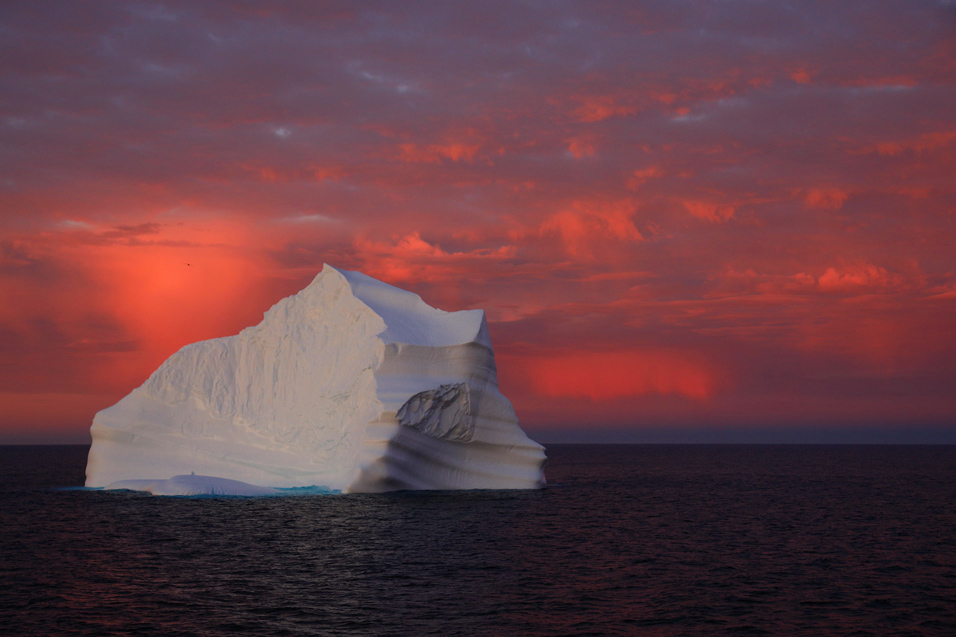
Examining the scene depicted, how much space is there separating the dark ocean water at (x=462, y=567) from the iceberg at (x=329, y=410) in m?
1.96

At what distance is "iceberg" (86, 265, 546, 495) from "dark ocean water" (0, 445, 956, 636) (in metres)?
1.96

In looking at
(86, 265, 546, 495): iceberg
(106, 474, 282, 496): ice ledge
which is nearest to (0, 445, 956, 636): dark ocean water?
(106, 474, 282, 496): ice ledge

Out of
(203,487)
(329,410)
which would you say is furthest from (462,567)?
(329,410)

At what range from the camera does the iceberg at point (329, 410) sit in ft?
119

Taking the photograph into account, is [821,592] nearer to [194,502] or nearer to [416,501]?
[416,501]

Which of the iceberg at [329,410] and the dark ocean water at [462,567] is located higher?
the iceberg at [329,410]

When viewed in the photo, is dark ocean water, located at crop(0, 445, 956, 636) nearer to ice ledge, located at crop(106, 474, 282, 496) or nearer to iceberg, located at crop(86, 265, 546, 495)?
ice ledge, located at crop(106, 474, 282, 496)

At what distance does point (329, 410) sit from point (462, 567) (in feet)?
66.4

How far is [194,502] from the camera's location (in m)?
35.3

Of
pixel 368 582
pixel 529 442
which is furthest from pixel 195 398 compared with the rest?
pixel 368 582

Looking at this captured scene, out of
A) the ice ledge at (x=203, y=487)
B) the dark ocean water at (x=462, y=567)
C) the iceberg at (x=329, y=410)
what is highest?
the iceberg at (x=329, y=410)

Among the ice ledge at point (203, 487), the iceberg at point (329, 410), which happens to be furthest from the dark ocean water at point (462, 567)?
the iceberg at point (329, 410)

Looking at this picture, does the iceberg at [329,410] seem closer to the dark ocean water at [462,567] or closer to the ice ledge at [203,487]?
the ice ledge at [203,487]

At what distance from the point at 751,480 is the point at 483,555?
45288 millimetres
